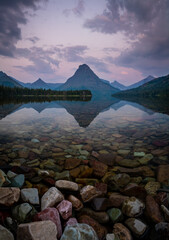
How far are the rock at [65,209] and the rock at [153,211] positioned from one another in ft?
8.63

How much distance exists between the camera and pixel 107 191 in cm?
585

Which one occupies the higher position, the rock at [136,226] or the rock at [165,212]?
the rock at [165,212]

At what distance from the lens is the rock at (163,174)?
21.3ft

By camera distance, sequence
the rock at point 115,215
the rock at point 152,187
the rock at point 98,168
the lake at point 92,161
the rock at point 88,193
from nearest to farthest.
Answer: the rock at point 115,215, the rock at point 88,193, the rock at point 152,187, the lake at point 92,161, the rock at point 98,168

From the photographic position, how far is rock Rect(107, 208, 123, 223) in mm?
4375

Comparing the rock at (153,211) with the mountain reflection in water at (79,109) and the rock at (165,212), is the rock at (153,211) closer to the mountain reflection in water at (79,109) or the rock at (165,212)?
the rock at (165,212)

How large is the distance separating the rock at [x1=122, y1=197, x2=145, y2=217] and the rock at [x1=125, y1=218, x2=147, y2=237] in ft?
0.74

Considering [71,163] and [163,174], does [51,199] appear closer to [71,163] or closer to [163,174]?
[71,163]

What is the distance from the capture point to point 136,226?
13.4 ft

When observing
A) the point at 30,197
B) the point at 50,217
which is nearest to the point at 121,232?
the point at 50,217

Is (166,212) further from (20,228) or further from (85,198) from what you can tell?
(20,228)

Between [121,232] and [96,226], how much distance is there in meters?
0.73

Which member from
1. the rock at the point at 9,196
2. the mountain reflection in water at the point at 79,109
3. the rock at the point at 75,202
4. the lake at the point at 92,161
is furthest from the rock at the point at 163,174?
the mountain reflection in water at the point at 79,109

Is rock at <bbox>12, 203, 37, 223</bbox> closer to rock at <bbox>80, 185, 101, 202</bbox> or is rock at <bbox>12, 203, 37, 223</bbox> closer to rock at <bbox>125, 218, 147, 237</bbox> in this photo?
rock at <bbox>80, 185, 101, 202</bbox>
